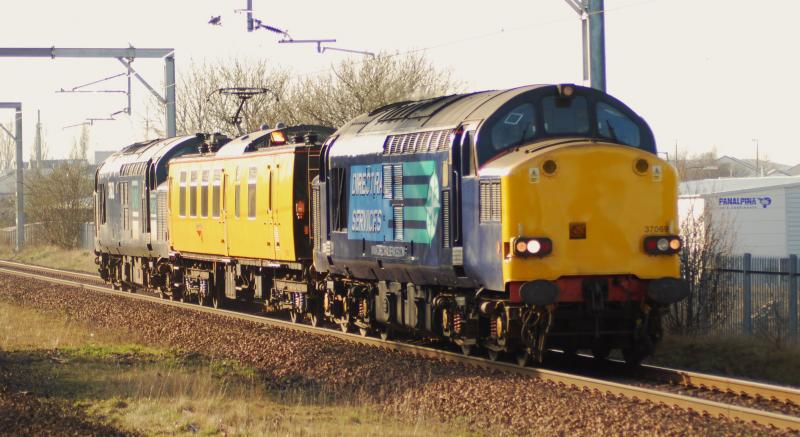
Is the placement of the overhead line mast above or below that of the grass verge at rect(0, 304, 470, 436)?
above

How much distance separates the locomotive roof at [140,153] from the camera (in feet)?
94.2

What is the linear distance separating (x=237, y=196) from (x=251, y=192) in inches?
33.9

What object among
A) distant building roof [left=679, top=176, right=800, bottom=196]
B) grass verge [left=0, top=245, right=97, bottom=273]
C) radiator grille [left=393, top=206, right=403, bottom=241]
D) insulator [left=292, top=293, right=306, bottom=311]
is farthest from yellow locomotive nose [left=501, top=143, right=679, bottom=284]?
grass verge [left=0, top=245, right=97, bottom=273]

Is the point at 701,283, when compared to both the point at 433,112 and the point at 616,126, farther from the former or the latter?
the point at 433,112

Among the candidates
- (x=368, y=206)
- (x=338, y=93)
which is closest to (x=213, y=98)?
(x=338, y=93)

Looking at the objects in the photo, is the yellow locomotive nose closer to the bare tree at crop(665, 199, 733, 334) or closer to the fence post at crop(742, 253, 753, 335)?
the fence post at crop(742, 253, 753, 335)

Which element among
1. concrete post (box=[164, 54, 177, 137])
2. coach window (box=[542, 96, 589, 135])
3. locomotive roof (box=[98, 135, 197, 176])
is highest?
concrete post (box=[164, 54, 177, 137])

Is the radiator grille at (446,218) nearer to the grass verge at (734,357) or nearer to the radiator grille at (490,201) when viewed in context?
the radiator grille at (490,201)

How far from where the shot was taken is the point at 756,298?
17.5 metres

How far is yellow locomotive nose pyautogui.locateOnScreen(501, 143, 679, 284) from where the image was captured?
1310cm

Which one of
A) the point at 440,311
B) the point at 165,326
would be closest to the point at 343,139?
the point at 440,311

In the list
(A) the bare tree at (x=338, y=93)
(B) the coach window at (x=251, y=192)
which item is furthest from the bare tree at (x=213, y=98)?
(B) the coach window at (x=251, y=192)

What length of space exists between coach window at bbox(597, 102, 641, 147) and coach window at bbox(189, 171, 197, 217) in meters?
13.0

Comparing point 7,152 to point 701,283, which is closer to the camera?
point 701,283
